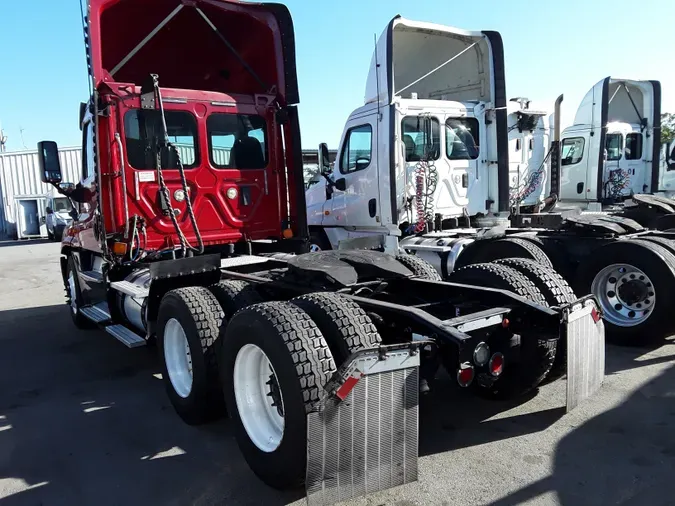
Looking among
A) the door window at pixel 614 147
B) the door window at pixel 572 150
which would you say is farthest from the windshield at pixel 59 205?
the door window at pixel 614 147

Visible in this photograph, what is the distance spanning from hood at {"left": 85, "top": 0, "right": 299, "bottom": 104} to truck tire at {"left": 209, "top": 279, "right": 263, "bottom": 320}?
2619 millimetres

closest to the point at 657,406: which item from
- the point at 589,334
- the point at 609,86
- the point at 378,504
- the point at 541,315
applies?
the point at 589,334

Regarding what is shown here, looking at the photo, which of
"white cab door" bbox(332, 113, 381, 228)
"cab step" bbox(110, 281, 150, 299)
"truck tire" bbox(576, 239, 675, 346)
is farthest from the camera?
"white cab door" bbox(332, 113, 381, 228)

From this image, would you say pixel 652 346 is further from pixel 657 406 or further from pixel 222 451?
pixel 222 451

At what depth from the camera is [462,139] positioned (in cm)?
828

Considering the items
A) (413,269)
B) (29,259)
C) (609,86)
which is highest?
(609,86)

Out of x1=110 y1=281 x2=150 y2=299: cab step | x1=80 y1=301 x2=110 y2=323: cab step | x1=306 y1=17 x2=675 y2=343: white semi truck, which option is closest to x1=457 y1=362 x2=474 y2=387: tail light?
x1=110 y1=281 x2=150 y2=299: cab step

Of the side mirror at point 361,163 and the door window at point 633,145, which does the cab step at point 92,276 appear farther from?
the door window at point 633,145

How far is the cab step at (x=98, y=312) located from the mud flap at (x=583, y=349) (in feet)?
14.9

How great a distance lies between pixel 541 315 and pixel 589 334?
40 centimetres

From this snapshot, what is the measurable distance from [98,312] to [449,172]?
5.12 metres

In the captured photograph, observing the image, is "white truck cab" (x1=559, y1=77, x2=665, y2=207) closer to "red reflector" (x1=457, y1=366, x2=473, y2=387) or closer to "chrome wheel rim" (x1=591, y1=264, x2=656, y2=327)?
"chrome wheel rim" (x1=591, y1=264, x2=656, y2=327)

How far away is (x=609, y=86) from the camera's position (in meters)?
12.1

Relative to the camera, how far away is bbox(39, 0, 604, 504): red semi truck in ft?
9.38
